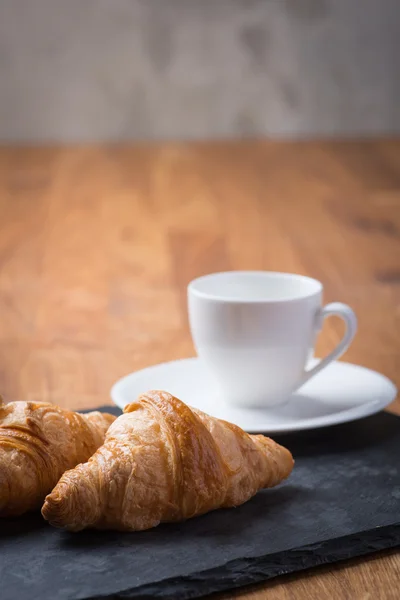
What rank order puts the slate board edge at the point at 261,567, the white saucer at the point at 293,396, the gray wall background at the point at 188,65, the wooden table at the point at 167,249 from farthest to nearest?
the gray wall background at the point at 188,65, the wooden table at the point at 167,249, the white saucer at the point at 293,396, the slate board edge at the point at 261,567

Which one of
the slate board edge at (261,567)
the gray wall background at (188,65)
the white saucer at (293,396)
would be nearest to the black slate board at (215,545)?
the slate board edge at (261,567)

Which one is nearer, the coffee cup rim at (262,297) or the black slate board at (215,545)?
the black slate board at (215,545)

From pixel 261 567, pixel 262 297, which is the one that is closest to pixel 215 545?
pixel 261 567

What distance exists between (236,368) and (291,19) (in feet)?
12.2

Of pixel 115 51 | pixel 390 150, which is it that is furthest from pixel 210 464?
pixel 115 51

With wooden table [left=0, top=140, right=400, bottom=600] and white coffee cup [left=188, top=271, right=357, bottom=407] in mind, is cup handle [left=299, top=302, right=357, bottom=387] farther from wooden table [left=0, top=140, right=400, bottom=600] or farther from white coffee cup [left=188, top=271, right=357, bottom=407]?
wooden table [left=0, top=140, right=400, bottom=600]

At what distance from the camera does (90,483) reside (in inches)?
29.8

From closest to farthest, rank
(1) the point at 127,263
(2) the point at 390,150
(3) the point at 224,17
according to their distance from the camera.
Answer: (1) the point at 127,263 < (2) the point at 390,150 < (3) the point at 224,17

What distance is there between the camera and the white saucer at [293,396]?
1.01 metres

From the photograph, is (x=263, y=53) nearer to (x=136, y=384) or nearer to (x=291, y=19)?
(x=291, y=19)

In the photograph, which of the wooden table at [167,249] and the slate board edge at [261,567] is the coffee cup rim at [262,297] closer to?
the wooden table at [167,249]

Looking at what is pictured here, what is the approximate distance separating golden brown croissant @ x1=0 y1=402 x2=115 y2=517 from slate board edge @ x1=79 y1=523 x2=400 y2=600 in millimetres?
152

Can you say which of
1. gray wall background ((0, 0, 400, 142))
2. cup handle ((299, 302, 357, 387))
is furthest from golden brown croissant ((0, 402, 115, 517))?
gray wall background ((0, 0, 400, 142))

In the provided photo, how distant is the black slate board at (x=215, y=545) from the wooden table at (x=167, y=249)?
0.07ft
